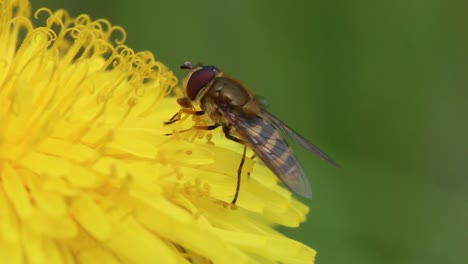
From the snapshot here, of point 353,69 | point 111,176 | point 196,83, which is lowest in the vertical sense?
point 111,176

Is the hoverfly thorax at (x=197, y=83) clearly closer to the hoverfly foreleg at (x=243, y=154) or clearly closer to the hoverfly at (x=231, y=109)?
the hoverfly at (x=231, y=109)

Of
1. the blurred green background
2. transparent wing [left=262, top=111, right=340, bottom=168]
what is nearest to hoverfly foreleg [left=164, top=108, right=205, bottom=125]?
transparent wing [left=262, top=111, right=340, bottom=168]

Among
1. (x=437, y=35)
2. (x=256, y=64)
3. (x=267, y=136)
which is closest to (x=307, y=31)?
(x=256, y=64)

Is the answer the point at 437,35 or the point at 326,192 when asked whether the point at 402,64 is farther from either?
the point at 326,192

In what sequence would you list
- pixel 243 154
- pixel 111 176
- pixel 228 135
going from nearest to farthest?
pixel 111 176 → pixel 243 154 → pixel 228 135

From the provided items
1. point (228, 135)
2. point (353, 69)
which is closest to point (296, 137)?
point (228, 135)

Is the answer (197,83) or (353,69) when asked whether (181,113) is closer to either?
(197,83)

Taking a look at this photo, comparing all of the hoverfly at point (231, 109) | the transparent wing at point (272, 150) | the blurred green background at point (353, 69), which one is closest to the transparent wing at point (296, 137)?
the hoverfly at point (231, 109)
